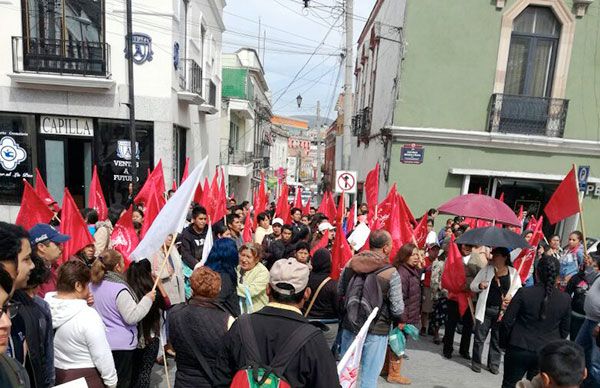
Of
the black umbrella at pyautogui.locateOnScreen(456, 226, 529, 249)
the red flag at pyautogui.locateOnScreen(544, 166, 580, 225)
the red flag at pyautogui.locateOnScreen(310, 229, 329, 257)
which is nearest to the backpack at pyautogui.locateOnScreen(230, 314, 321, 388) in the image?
the black umbrella at pyautogui.locateOnScreen(456, 226, 529, 249)

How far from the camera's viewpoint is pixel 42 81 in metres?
10.6

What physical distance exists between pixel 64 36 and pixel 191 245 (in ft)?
28.6

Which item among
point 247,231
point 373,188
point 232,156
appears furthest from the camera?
point 232,156

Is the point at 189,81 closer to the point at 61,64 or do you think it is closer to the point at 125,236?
the point at 61,64

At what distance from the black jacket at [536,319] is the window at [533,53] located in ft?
33.0

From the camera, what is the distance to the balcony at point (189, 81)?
491 inches

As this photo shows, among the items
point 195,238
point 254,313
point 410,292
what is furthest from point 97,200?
point 254,313

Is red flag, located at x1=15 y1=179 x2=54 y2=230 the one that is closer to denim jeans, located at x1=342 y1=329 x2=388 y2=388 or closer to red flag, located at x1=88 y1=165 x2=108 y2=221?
red flag, located at x1=88 y1=165 x2=108 y2=221

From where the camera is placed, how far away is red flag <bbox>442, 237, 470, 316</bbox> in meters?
5.04

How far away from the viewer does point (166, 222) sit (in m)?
3.39

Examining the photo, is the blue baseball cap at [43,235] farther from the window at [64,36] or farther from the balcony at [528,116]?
the balcony at [528,116]

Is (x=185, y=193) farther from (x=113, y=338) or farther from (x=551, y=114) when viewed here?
(x=551, y=114)

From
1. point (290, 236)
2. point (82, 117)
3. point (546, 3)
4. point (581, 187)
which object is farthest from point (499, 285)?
point (82, 117)

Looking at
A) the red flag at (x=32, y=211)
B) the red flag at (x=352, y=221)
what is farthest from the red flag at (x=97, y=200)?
the red flag at (x=352, y=221)
